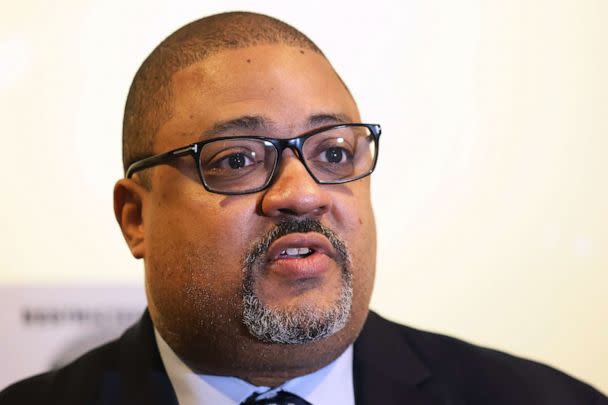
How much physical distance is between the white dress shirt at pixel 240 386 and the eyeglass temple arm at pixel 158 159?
0.92 feet

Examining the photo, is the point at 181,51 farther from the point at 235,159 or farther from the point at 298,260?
the point at 298,260

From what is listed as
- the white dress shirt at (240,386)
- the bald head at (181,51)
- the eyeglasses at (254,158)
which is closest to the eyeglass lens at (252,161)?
the eyeglasses at (254,158)

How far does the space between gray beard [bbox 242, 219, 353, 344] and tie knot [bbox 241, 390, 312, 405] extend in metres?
0.13

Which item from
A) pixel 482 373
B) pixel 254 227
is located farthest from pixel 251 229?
pixel 482 373

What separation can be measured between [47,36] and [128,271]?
475 millimetres

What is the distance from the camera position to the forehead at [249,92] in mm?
883

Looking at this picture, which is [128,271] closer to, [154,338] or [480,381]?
[154,338]

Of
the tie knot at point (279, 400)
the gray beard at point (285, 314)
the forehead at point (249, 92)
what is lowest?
the tie knot at point (279, 400)

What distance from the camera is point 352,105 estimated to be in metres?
1.00

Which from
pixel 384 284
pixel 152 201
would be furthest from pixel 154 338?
pixel 384 284

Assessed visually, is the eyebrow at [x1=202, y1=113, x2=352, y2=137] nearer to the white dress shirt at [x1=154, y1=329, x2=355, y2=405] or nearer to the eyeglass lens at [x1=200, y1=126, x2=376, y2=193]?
the eyeglass lens at [x1=200, y1=126, x2=376, y2=193]

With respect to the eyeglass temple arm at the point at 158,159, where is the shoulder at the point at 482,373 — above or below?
below

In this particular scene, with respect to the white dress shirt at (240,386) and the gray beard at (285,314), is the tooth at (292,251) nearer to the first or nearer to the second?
the gray beard at (285,314)

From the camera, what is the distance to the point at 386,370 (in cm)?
105
